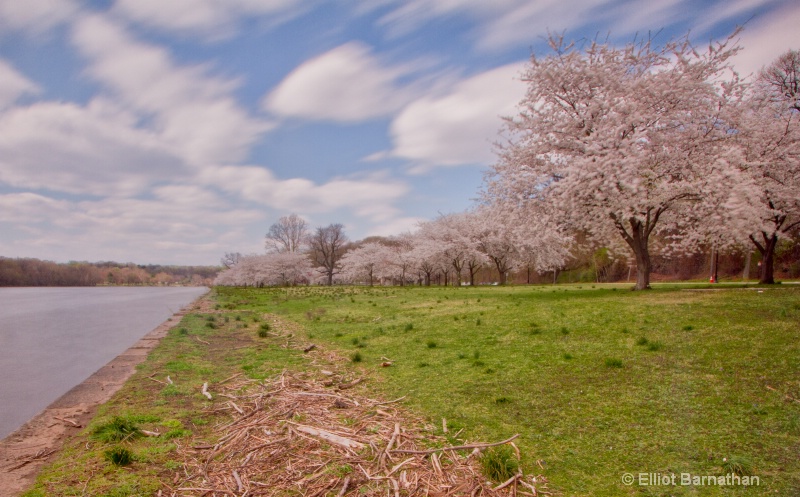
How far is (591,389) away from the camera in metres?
6.64

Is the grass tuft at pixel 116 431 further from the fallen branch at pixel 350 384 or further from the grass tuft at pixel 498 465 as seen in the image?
the grass tuft at pixel 498 465

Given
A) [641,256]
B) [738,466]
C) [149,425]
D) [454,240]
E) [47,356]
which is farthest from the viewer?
[454,240]

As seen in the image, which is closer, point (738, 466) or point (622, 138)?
point (738, 466)

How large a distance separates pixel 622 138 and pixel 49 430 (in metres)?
21.2

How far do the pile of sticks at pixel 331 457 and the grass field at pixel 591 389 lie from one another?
469 mm

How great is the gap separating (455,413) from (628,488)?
2651 millimetres

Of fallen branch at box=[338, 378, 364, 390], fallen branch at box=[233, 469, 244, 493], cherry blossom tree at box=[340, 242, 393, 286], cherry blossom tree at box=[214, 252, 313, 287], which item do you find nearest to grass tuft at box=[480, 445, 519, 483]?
fallen branch at box=[233, 469, 244, 493]

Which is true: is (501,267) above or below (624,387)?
above

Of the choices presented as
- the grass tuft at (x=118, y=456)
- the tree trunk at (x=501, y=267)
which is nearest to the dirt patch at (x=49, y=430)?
the grass tuft at (x=118, y=456)

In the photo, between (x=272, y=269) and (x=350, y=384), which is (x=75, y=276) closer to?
(x=272, y=269)

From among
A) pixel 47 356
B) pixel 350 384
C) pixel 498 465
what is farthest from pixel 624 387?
pixel 47 356

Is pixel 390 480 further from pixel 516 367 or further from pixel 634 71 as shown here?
pixel 634 71

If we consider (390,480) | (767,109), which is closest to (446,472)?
(390,480)

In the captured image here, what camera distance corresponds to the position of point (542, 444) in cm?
504
